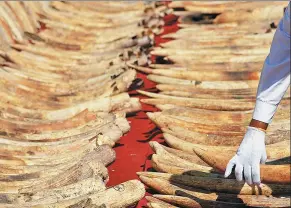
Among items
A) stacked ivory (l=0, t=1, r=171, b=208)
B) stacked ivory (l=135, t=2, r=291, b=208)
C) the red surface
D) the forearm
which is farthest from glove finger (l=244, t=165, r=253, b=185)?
the red surface

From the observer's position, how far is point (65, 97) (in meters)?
10.9

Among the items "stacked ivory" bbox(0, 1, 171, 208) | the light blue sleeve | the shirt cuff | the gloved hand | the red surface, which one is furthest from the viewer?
the red surface

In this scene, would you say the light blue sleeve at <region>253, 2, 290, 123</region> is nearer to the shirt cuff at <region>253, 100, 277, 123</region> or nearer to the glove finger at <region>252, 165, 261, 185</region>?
the shirt cuff at <region>253, 100, 277, 123</region>

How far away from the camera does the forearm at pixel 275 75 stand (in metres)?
5.05

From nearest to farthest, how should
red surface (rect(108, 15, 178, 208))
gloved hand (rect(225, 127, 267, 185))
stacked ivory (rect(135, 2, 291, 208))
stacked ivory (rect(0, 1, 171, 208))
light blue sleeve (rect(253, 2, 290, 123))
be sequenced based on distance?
light blue sleeve (rect(253, 2, 290, 123)) < gloved hand (rect(225, 127, 267, 185)) < stacked ivory (rect(135, 2, 291, 208)) < stacked ivory (rect(0, 1, 171, 208)) < red surface (rect(108, 15, 178, 208))

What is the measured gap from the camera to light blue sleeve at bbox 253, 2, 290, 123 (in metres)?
5.05

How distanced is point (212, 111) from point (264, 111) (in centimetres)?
417

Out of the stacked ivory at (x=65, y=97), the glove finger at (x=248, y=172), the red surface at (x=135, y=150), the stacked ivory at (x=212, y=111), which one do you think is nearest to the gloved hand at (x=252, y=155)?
the glove finger at (x=248, y=172)

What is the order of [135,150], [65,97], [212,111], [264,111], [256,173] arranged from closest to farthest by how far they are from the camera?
[264,111] < [256,173] < [135,150] < [212,111] < [65,97]

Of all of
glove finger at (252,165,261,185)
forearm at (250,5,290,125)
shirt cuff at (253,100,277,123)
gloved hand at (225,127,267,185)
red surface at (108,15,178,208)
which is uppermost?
forearm at (250,5,290,125)

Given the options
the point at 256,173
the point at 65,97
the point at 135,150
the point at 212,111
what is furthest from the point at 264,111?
the point at 65,97

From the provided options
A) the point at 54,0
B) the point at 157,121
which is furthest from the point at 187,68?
the point at 54,0

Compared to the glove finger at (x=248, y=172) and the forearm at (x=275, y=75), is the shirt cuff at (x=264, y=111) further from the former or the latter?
the glove finger at (x=248, y=172)

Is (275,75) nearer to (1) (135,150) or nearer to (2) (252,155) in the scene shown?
(2) (252,155)
